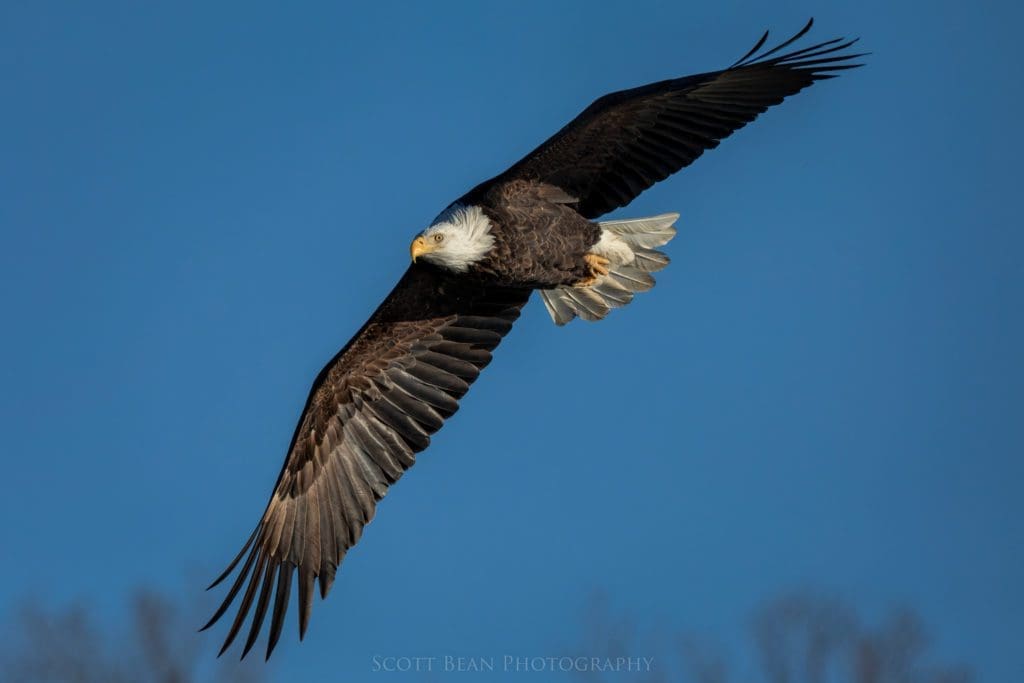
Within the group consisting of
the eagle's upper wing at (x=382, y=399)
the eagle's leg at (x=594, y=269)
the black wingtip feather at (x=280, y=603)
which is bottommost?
the black wingtip feather at (x=280, y=603)

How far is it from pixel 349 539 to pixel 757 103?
10.5 ft

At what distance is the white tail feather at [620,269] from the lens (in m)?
8.26

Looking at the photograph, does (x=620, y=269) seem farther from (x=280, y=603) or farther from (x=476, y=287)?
(x=280, y=603)

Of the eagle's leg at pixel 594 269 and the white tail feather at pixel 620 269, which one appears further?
the white tail feather at pixel 620 269

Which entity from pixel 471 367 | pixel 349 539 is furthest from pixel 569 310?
pixel 349 539

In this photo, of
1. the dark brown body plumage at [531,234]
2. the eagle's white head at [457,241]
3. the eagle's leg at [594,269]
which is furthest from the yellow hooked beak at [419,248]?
the eagle's leg at [594,269]

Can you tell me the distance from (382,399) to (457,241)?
1.27 m

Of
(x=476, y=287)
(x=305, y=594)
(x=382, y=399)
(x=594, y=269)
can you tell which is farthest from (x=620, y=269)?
(x=305, y=594)

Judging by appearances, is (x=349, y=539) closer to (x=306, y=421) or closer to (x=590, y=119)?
(x=306, y=421)

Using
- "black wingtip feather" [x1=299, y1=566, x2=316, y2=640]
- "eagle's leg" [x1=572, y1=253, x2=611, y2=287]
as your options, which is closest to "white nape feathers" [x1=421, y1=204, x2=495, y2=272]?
"eagle's leg" [x1=572, y1=253, x2=611, y2=287]

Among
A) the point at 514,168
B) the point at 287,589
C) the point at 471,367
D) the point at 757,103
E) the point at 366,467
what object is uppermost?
the point at 757,103

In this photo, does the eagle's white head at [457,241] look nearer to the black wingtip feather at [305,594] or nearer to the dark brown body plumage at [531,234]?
the dark brown body plumage at [531,234]

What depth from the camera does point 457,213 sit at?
7.55m

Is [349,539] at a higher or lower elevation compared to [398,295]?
lower
